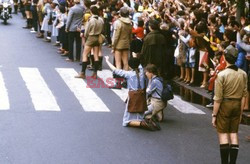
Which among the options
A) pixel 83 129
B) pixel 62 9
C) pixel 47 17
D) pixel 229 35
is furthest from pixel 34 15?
pixel 83 129

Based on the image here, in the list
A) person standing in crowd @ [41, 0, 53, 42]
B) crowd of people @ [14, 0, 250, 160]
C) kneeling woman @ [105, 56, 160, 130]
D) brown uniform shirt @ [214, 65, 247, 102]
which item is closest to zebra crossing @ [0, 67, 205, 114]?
crowd of people @ [14, 0, 250, 160]

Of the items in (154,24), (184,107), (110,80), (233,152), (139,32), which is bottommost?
(184,107)

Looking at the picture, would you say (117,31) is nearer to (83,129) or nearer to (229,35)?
(229,35)

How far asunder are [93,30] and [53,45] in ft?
23.2

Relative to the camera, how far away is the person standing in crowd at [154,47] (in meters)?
15.2

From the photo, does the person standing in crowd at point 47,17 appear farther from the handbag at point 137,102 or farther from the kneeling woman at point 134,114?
the handbag at point 137,102

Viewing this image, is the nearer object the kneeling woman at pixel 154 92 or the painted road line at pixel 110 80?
the kneeling woman at pixel 154 92

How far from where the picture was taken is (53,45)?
A: 2533 cm

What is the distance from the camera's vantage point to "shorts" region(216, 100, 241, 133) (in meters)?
9.92

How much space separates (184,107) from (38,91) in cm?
369

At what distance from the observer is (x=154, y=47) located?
50.0 feet

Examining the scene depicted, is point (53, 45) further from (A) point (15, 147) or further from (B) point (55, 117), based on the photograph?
(A) point (15, 147)

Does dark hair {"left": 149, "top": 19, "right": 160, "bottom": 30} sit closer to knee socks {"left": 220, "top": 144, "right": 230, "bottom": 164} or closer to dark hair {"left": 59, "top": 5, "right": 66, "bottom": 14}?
knee socks {"left": 220, "top": 144, "right": 230, "bottom": 164}

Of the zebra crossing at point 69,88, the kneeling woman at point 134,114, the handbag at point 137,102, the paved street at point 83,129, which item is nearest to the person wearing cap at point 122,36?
the zebra crossing at point 69,88
